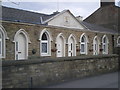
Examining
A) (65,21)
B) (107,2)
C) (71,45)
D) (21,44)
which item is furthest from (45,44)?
(107,2)

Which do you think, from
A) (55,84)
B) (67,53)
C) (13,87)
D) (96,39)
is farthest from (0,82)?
(96,39)

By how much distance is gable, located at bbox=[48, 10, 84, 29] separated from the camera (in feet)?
71.7

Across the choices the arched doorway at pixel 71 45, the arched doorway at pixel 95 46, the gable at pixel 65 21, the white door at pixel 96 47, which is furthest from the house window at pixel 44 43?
the white door at pixel 96 47

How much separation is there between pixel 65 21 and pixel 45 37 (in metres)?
4.47

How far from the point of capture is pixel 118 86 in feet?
34.0

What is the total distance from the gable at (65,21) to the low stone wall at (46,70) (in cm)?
861

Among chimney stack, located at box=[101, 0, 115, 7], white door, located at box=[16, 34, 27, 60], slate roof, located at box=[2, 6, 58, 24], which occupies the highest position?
chimney stack, located at box=[101, 0, 115, 7]

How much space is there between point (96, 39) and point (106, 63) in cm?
1094

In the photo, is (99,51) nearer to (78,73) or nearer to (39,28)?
(39,28)

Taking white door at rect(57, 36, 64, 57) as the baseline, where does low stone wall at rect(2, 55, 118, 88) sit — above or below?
below

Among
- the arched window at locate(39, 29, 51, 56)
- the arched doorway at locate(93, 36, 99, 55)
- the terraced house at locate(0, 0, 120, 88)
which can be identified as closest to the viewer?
the terraced house at locate(0, 0, 120, 88)

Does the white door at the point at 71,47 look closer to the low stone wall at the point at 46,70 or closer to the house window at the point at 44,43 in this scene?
the house window at the point at 44,43

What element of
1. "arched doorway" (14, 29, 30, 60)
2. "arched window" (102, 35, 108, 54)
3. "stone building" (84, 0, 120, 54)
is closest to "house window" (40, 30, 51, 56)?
"arched doorway" (14, 29, 30, 60)

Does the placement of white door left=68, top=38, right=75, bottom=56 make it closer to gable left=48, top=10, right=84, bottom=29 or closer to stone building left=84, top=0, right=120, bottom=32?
gable left=48, top=10, right=84, bottom=29
